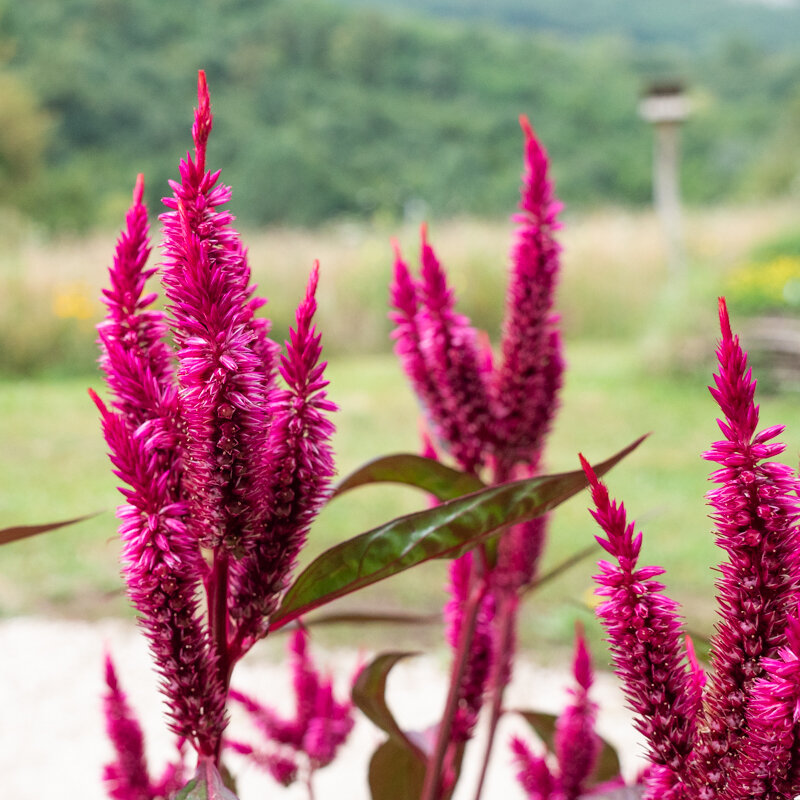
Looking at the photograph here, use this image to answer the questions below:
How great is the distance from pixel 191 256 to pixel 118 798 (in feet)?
1.22

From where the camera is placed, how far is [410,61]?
17.7 m

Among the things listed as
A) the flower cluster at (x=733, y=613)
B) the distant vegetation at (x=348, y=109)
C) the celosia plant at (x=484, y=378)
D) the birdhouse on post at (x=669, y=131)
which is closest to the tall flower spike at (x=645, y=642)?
the flower cluster at (x=733, y=613)

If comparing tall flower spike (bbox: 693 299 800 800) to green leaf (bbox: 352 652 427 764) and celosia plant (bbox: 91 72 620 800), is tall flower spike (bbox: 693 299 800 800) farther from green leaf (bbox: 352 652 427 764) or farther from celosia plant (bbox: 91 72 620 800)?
green leaf (bbox: 352 652 427 764)

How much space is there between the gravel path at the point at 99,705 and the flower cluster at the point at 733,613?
2031 mm

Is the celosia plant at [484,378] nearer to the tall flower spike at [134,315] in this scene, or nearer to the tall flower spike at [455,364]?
the tall flower spike at [455,364]

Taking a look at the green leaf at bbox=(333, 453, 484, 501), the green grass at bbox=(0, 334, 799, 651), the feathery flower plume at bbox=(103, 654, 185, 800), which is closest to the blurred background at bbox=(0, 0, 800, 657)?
the green grass at bbox=(0, 334, 799, 651)

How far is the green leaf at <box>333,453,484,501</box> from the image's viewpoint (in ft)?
1.39

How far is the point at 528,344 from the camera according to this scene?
55cm

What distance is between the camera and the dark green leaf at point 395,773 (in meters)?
0.51

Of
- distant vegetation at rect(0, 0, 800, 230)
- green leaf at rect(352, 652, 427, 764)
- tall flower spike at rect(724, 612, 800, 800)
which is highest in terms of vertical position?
distant vegetation at rect(0, 0, 800, 230)

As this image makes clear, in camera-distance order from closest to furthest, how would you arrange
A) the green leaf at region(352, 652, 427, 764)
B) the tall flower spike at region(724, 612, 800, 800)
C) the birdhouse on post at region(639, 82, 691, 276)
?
the tall flower spike at region(724, 612, 800, 800)
the green leaf at region(352, 652, 427, 764)
the birdhouse on post at region(639, 82, 691, 276)

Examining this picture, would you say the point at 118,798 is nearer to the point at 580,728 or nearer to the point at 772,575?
the point at 580,728

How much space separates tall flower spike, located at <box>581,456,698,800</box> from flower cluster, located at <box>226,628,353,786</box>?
41 cm

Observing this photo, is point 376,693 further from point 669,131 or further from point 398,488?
point 669,131
